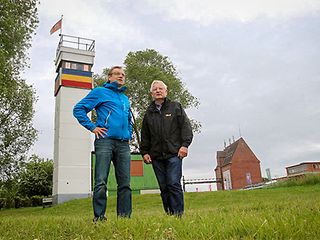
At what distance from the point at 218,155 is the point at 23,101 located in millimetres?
60325

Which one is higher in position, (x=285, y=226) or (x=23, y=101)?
(x=23, y=101)

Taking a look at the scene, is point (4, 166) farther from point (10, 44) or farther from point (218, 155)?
point (218, 155)

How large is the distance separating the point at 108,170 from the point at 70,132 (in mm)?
20709

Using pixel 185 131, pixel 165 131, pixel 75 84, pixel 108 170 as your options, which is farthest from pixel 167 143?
pixel 75 84

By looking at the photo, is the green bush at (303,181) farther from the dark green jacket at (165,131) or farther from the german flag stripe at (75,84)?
the dark green jacket at (165,131)

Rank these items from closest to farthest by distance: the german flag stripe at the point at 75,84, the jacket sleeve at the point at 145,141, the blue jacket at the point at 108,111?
the blue jacket at the point at 108,111 → the jacket sleeve at the point at 145,141 → the german flag stripe at the point at 75,84

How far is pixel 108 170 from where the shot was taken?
5121 millimetres

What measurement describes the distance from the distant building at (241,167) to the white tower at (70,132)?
49361 mm

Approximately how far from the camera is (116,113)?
5.34m

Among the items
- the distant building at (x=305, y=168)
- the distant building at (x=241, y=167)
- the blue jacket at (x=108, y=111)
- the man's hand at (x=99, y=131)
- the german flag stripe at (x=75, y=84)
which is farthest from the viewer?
the distant building at (x=305, y=168)

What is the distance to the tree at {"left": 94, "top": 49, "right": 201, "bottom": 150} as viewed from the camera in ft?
105

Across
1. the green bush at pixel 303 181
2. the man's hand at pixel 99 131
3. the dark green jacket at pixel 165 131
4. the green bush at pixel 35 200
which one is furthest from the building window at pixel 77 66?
the man's hand at pixel 99 131

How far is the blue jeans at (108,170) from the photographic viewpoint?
4.98 metres

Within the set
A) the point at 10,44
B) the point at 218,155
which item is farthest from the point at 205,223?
the point at 218,155
